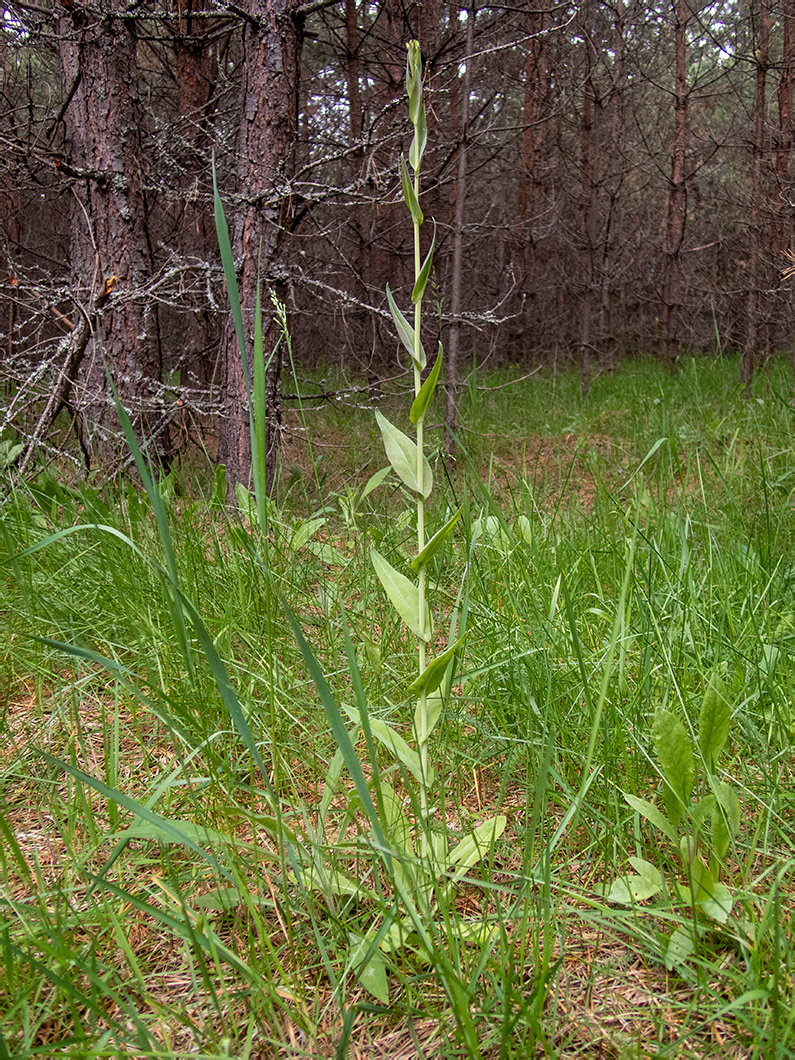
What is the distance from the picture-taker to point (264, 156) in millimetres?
3488

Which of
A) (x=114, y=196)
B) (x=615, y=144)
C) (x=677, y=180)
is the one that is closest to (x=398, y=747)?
(x=114, y=196)

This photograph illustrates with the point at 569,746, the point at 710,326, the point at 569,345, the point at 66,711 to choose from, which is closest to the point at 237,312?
the point at 569,746

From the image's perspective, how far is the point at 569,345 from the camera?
11.8m

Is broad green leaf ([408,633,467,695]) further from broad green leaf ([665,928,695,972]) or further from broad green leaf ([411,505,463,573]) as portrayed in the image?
broad green leaf ([665,928,695,972])

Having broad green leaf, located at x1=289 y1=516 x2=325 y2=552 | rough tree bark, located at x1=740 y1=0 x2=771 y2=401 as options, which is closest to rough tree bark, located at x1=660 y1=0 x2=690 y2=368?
rough tree bark, located at x1=740 y1=0 x2=771 y2=401

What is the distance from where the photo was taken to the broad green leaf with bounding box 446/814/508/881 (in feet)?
3.30

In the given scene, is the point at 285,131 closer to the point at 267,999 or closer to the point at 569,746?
Result: the point at 569,746

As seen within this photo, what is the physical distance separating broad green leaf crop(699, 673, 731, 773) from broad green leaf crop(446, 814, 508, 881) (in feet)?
1.15

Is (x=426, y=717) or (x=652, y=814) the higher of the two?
(x=426, y=717)

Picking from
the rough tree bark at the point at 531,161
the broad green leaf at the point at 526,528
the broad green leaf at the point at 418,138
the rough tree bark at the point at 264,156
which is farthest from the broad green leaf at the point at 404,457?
the rough tree bark at the point at 531,161

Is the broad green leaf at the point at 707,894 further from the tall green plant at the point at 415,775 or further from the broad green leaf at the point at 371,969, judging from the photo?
the broad green leaf at the point at 371,969

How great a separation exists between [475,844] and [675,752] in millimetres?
330

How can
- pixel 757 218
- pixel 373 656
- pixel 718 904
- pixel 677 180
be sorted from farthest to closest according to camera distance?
pixel 677 180
pixel 757 218
pixel 373 656
pixel 718 904

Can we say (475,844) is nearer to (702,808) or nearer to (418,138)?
(702,808)
